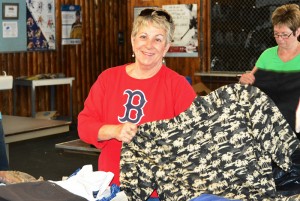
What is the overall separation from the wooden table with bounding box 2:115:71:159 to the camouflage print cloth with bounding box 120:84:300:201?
1.81 metres

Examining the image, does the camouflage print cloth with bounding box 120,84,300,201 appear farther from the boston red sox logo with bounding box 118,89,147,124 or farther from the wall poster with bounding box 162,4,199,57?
the wall poster with bounding box 162,4,199,57

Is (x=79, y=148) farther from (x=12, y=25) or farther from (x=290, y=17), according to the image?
(x=12, y=25)

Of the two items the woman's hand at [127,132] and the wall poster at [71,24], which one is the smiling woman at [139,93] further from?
the wall poster at [71,24]

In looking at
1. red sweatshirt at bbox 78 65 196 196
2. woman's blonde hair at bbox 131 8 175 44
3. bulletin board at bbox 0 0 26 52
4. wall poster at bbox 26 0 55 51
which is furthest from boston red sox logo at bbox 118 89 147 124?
wall poster at bbox 26 0 55 51

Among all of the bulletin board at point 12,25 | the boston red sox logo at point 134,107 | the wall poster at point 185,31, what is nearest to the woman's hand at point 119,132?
the boston red sox logo at point 134,107

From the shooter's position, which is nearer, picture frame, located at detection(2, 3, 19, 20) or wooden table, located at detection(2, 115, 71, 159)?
wooden table, located at detection(2, 115, 71, 159)

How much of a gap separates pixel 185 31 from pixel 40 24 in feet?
8.90

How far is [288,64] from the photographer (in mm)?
4137

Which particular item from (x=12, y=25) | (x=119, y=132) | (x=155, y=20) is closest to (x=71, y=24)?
(x=12, y=25)

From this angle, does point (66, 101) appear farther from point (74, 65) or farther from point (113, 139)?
point (113, 139)

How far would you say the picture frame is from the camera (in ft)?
29.4

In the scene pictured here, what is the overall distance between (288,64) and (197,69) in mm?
6030

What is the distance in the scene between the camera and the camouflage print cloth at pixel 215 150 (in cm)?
222

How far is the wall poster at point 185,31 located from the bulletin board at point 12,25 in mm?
2825
